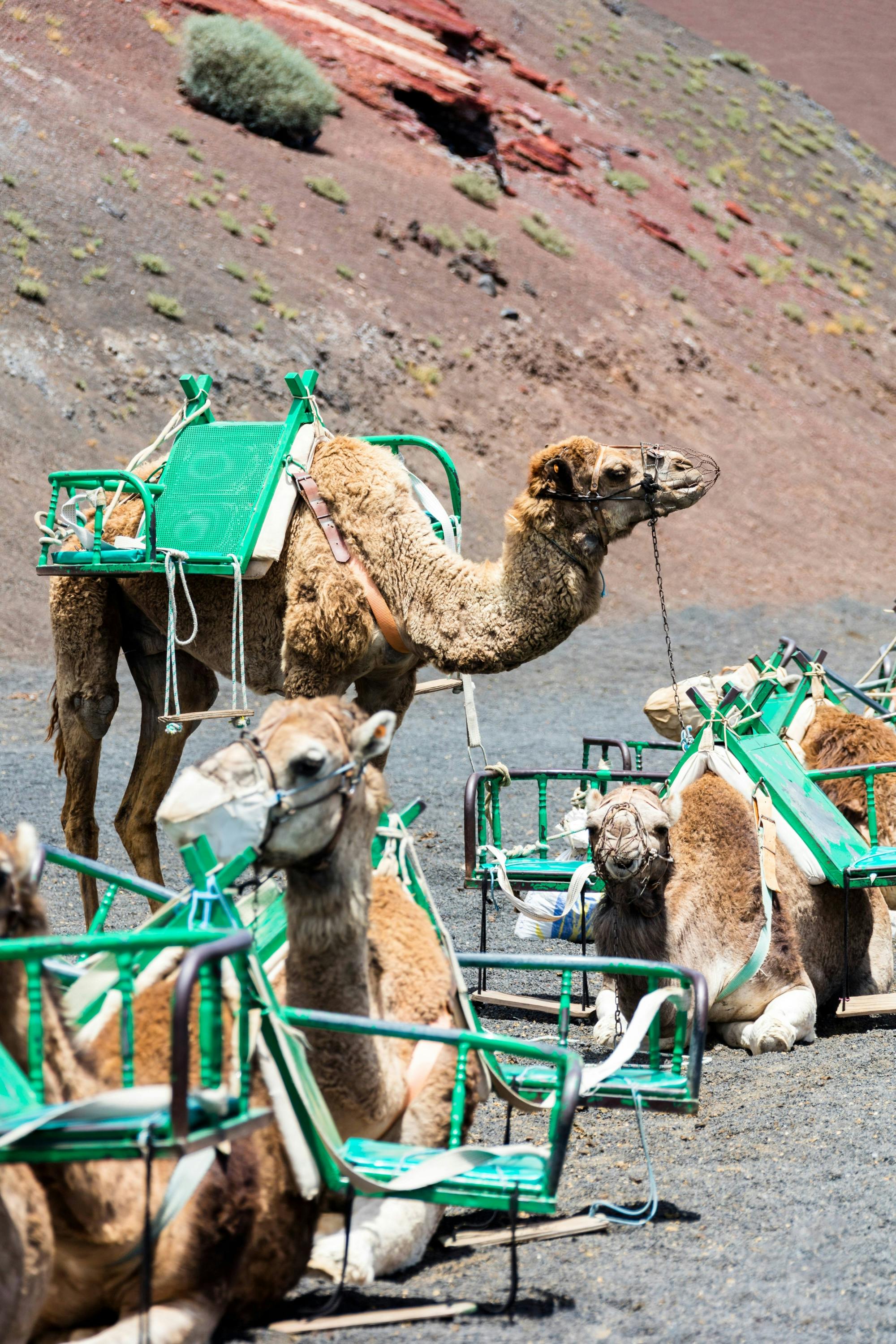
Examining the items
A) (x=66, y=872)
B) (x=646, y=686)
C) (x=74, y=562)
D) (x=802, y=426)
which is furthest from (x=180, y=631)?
(x=802, y=426)

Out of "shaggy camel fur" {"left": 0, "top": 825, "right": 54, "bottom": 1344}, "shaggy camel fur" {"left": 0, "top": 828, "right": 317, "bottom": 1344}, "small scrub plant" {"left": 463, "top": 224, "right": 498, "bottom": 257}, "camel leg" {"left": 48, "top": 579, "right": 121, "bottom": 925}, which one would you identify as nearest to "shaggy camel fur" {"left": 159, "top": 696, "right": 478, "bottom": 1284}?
"shaggy camel fur" {"left": 0, "top": 828, "right": 317, "bottom": 1344}

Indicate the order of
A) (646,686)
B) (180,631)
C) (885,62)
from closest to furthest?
(180,631)
(646,686)
(885,62)

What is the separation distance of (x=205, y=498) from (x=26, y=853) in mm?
4648

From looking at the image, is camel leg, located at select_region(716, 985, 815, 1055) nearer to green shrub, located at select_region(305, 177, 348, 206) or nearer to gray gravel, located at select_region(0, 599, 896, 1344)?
gray gravel, located at select_region(0, 599, 896, 1344)

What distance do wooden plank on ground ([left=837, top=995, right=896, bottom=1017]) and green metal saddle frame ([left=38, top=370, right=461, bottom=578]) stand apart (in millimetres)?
2778

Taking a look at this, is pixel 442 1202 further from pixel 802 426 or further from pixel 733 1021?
pixel 802 426

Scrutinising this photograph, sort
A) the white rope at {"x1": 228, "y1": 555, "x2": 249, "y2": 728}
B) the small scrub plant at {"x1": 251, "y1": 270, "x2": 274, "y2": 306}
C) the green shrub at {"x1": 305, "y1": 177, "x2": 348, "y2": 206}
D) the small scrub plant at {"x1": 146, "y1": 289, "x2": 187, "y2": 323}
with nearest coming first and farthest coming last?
the white rope at {"x1": 228, "y1": 555, "x2": 249, "y2": 728}, the small scrub plant at {"x1": 146, "y1": 289, "x2": 187, "y2": 323}, the small scrub plant at {"x1": 251, "y1": 270, "x2": 274, "y2": 306}, the green shrub at {"x1": 305, "y1": 177, "x2": 348, "y2": 206}

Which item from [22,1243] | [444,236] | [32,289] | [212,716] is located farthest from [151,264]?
[22,1243]

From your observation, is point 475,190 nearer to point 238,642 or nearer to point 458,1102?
point 238,642

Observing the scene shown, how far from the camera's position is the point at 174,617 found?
7359mm

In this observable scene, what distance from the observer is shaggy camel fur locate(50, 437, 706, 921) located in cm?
669

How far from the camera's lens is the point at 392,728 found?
3.65m

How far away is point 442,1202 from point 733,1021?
3145 millimetres

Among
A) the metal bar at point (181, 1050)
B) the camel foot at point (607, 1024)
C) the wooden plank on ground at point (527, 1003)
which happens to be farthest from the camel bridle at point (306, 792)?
the wooden plank on ground at point (527, 1003)
